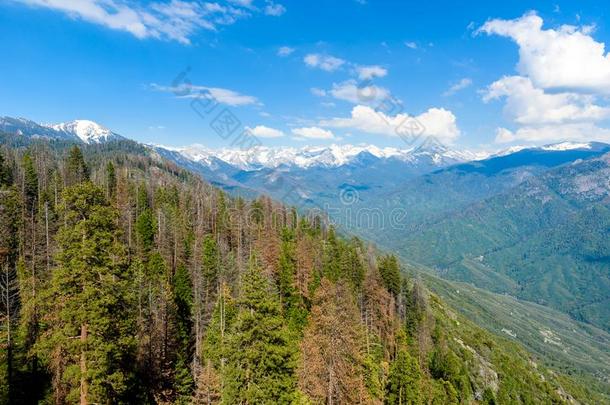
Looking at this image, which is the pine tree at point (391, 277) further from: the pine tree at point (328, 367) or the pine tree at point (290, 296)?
the pine tree at point (328, 367)

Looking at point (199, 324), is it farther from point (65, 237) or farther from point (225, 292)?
point (65, 237)

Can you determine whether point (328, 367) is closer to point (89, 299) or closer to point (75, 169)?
point (89, 299)

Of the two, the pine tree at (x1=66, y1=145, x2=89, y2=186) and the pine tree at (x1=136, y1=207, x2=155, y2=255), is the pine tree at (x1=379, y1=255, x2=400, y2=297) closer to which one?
the pine tree at (x1=136, y1=207, x2=155, y2=255)

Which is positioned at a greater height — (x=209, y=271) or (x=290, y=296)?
(x=209, y=271)

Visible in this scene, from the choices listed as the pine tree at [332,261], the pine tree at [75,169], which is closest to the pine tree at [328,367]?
the pine tree at [332,261]

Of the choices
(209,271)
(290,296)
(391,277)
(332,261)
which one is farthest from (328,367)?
(391,277)

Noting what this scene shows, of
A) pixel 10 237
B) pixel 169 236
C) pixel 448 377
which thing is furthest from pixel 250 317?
pixel 448 377
